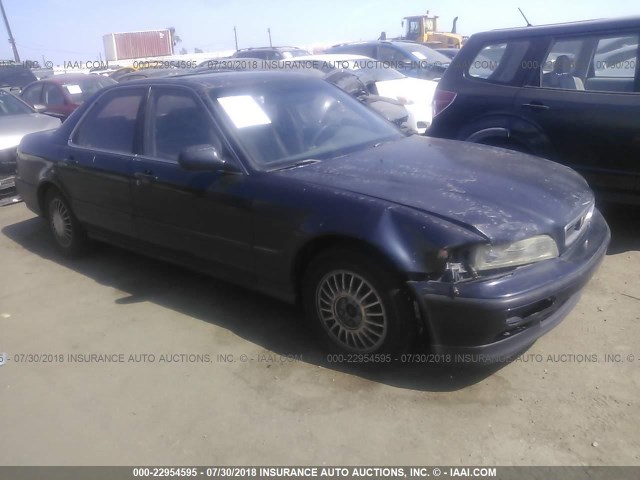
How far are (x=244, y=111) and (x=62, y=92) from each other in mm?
8135

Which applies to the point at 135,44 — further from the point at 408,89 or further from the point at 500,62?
the point at 500,62

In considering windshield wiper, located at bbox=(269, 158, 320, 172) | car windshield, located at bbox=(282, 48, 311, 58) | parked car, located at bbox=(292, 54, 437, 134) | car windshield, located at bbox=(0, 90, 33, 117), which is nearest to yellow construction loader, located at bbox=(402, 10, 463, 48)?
car windshield, located at bbox=(282, 48, 311, 58)

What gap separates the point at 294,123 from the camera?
3912 mm

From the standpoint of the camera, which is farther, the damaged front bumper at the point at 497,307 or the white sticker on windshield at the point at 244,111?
the white sticker on windshield at the point at 244,111

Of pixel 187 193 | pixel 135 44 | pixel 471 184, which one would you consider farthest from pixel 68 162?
pixel 135 44

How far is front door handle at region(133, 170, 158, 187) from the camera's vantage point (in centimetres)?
410

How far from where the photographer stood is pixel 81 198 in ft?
16.0

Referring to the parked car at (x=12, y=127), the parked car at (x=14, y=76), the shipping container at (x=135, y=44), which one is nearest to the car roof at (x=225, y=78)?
the parked car at (x=12, y=127)

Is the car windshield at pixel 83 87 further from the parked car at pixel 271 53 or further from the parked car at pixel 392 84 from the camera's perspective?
the parked car at pixel 271 53

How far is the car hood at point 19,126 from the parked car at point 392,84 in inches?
186

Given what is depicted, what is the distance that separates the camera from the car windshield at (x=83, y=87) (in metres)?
10.6

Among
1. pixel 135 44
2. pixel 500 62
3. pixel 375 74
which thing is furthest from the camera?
pixel 135 44

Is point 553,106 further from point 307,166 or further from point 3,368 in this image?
point 3,368

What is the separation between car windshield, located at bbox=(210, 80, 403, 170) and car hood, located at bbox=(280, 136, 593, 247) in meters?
0.18
